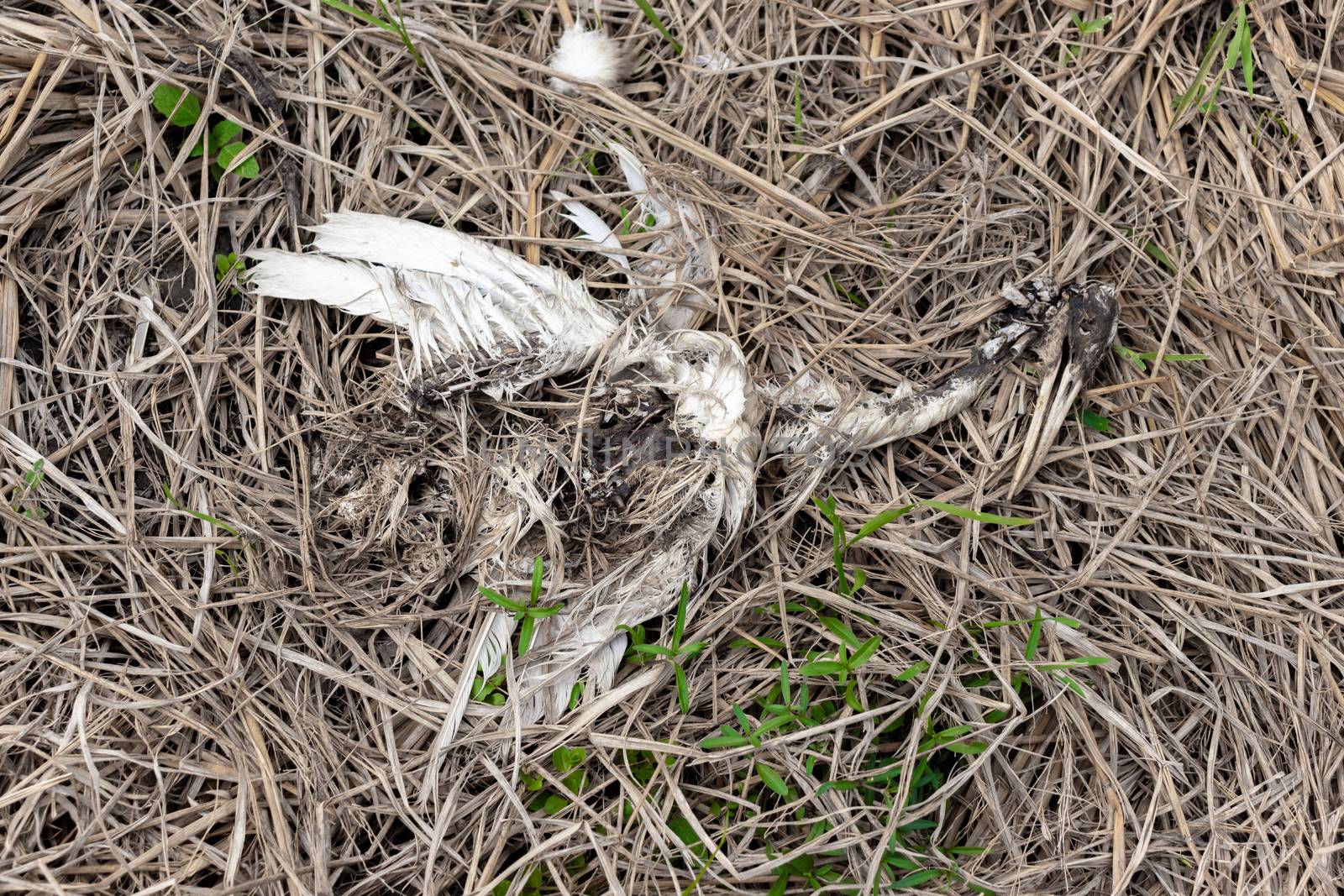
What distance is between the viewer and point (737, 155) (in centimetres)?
188

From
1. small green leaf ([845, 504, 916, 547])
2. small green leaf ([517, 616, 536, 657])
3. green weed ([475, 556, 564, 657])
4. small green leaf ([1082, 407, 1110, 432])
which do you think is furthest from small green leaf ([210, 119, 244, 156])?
small green leaf ([1082, 407, 1110, 432])

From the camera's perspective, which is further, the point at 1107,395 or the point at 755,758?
the point at 1107,395

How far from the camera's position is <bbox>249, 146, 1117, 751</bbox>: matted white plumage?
66.1 inches

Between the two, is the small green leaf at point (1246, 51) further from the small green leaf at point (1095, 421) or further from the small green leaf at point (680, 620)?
the small green leaf at point (680, 620)

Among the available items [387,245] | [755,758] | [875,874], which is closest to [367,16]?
[387,245]

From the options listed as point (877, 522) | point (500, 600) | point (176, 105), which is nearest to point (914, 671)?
point (877, 522)

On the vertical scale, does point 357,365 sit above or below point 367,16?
below

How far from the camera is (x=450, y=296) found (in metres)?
1.71

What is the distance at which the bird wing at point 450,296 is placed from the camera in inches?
66.7

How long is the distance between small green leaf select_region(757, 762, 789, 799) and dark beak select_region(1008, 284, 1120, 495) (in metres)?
0.80

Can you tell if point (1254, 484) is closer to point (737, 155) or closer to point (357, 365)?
point (737, 155)

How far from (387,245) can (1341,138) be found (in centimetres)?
218

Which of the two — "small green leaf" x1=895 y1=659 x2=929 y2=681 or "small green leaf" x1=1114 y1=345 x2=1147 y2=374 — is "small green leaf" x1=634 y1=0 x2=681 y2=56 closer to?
"small green leaf" x1=1114 y1=345 x2=1147 y2=374

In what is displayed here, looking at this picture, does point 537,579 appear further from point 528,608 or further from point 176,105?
point 176,105
